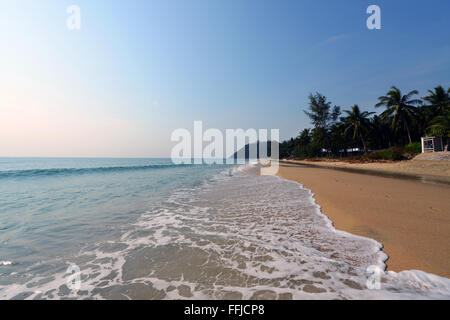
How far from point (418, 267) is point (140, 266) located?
4128 mm

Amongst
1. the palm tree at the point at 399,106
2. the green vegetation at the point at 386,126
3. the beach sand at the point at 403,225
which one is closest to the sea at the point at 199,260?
the beach sand at the point at 403,225

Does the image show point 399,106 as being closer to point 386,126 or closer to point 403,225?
point 386,126

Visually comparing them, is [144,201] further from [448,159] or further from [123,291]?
[448,159]

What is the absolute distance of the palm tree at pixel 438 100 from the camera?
31641 mm

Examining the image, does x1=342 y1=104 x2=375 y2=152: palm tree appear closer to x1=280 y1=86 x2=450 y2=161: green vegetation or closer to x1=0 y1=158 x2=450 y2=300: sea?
x1=280 y1=86 x2=450 y2=161: green vegetation

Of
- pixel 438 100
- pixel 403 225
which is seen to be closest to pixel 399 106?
pixel 438 100

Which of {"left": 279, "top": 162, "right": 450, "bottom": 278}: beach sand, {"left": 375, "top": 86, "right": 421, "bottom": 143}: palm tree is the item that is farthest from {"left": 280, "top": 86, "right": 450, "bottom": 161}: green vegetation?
{"left": 279, "top": 162, "right": 450, "bottom": 278}: beach sand

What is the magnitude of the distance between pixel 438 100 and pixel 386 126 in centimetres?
1312

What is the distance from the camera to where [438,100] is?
3222 cm


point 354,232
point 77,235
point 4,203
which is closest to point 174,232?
point 77,235

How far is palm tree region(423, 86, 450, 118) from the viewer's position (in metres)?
31.6
